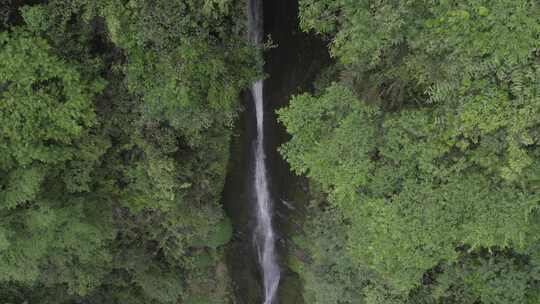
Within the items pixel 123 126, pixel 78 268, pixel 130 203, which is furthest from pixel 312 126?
pixel 78 268

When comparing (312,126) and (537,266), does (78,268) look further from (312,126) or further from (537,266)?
(537,266)

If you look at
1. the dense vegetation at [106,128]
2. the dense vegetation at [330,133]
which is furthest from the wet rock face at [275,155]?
the dense vegetation at [106,128]

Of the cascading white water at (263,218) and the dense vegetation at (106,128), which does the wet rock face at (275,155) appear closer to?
the cascading white water at (263,218)

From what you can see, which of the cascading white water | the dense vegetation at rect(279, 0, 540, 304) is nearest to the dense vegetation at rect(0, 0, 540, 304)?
the dense vegetation at rect(279, 0, 540, 304)

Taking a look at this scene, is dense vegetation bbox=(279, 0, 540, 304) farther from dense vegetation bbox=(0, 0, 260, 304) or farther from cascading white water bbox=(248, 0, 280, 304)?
cascading white water bbox=(248, 0, 280, 304)

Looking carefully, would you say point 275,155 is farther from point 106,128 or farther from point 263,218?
point 106,128

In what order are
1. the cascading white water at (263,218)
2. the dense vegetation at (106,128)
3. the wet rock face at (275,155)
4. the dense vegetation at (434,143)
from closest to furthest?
1. the dense vegetation at (434,143)
2. the dense vegetation at (106,128)
3. the wet rock face at (275,155)
4. the cascading white water at (263,218)
